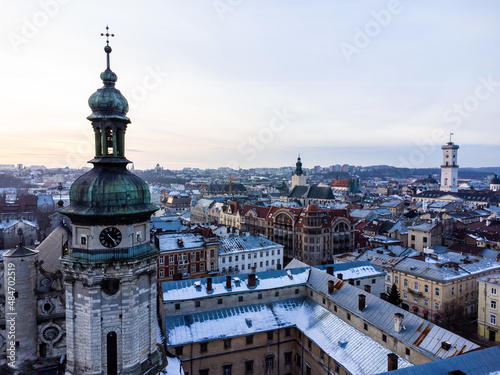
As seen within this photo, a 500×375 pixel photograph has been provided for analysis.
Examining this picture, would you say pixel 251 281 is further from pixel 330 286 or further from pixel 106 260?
pixel 106 260

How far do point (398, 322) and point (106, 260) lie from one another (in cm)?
2242

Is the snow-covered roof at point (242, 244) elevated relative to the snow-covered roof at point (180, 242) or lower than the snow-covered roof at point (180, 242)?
lower

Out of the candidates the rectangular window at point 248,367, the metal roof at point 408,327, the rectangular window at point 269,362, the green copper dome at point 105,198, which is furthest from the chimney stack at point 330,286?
the green copper dome at point 105,198

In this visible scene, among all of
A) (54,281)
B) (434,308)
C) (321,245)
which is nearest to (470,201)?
(321,245)

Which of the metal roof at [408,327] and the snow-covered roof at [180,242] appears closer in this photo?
the metal roof at [408,327]

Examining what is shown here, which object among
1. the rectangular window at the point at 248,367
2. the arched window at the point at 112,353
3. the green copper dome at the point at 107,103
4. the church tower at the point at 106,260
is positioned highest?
the green copper dome at the point at 107,103

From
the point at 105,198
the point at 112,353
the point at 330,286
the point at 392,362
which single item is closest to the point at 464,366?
the point at 392,362

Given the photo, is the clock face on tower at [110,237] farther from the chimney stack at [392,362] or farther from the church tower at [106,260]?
the chimney stack at [392,362]

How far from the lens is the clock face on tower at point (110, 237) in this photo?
18031mm

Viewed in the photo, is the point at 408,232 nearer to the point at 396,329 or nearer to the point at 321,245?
the point at 321,245

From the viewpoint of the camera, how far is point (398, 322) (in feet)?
94.2

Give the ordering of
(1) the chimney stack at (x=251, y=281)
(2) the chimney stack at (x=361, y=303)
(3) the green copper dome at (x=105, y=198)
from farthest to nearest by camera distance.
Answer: (1) the chimney stack at (x=251, y=281) < (2) the chimney stack at (x=361, y=303) < (3) the green copper dome at (x=105, y=198)

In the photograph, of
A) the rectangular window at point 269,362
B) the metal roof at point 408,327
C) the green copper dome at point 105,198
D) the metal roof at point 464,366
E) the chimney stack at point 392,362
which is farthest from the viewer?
the rectangular window at point 269,362

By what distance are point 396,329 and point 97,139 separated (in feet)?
83.5
